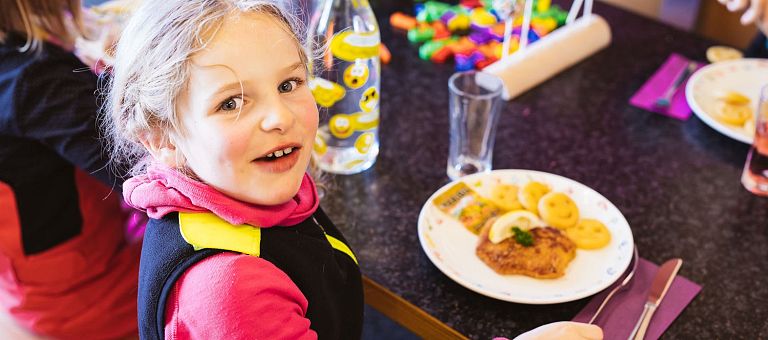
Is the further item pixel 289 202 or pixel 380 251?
pixel 380 251

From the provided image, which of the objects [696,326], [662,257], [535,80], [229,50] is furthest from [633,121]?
[229,50]

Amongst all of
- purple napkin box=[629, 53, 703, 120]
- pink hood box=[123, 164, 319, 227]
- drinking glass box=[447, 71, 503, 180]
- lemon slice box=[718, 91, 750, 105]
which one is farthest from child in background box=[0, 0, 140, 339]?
lemon slice box=[718, 91, 750, 105]

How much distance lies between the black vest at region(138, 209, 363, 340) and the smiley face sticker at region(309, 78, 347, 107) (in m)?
0.30

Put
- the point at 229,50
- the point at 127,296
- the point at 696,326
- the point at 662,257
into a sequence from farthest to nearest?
the point at 127,296 < the point at 662,257 < the point at 696,326 < the point at 229,50

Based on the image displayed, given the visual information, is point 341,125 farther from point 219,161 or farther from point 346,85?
point 219,161

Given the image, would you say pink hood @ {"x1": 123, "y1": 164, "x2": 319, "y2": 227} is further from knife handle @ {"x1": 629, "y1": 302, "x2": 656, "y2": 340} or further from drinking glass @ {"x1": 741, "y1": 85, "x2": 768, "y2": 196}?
drinking glass @ {"x1": 741, "y1": 85, "x2": 768, "y2": 196}

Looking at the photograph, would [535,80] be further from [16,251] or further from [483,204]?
[16,251]

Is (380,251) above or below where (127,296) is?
above

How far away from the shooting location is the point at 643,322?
0.97 m

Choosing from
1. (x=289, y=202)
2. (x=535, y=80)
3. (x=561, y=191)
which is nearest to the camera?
(x=289, y=202)

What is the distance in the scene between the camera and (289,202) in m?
0.86

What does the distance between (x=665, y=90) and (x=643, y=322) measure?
66 cm

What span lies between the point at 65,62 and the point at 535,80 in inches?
33.4

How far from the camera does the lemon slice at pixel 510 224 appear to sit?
1111 millimetres
